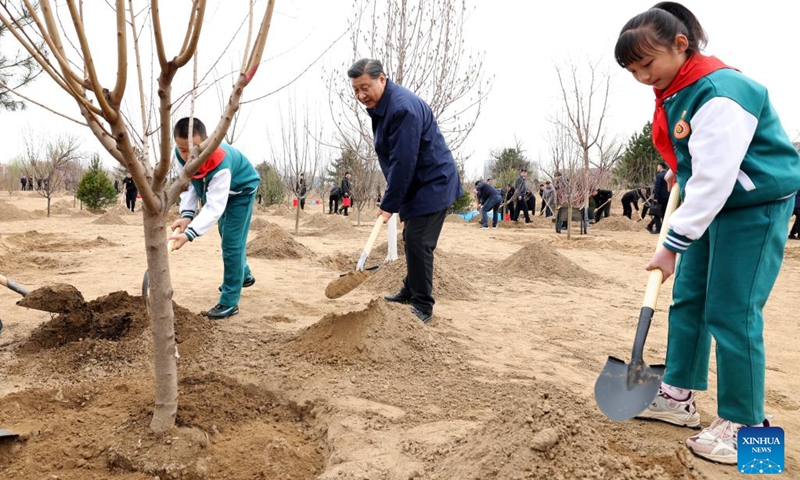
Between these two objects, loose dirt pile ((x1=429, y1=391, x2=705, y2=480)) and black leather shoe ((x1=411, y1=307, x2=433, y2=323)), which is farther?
black leather shoe ((x1=411, y1=307, x2=433, y2=323))

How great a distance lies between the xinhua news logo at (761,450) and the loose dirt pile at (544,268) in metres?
4.52

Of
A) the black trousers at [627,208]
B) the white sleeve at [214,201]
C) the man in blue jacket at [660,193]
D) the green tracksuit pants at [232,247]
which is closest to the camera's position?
the white sleeve at [214,201]

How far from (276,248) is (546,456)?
22.1 ft

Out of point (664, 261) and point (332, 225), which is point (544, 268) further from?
point (332, 225)

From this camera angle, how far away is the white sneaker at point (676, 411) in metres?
2.37

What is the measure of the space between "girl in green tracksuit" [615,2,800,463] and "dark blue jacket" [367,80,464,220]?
5.72 ft

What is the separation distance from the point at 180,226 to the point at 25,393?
1581 millimetres

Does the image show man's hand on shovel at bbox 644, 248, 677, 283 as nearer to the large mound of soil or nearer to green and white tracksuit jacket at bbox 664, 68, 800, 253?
green and white tracksuit jacket at bbox 664, 68, 800, 253

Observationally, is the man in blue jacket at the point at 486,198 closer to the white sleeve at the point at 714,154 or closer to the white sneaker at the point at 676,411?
the white sneaker at the point at 676,411

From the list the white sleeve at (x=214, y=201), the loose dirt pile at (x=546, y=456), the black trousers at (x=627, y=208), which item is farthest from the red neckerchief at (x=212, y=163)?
the black trousers at (x=627, y=208)

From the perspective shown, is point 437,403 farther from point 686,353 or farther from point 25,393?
point 25,393

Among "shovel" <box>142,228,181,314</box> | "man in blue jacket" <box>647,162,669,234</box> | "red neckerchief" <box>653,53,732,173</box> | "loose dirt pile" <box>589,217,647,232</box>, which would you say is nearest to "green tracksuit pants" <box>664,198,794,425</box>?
→ "red neckerchief" <box>653,53,732,173</box>

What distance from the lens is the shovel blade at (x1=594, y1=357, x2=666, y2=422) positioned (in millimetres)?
1967

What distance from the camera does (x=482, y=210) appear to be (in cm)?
1653
